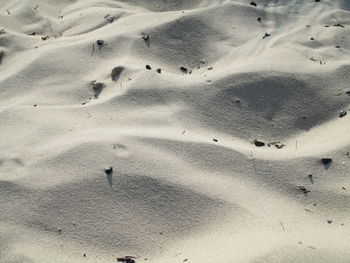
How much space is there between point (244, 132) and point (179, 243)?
0.69 metres

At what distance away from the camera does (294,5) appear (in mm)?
2816

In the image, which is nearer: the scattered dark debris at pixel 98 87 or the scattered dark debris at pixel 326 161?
the scattered dark debris at pixel 326 161

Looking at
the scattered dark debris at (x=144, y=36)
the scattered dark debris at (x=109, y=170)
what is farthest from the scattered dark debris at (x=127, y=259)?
the scattered dark debris at (x=144, y=36)

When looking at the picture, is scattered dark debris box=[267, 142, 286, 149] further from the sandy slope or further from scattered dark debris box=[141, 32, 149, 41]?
scattered dark debris box=[141, 32, 149, 41]

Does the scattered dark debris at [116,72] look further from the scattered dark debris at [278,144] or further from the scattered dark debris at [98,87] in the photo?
the scattered dark debris at [278,144]

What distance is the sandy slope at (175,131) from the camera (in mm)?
1582

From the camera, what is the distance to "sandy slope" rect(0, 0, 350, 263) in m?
1.58

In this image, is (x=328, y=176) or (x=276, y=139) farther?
(x=276, y=139)

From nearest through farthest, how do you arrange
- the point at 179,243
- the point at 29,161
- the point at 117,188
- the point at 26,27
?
the point at 179,243 → the point at 117,188 → the point at 29,161 → the point at 26,27

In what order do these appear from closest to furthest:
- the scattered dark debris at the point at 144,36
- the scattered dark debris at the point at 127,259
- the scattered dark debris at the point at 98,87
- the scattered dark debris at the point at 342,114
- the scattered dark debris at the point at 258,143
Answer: the scattered dark debris at the point at 127,259 < the scattered dark debris at the point at 258,143 < the scattered dark debris at the point at 342,114 < the scattered dark debris at the point at 98,87 < the scattered dark debris at the point at 144,36

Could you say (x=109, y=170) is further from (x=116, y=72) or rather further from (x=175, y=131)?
(x=116, y=72)

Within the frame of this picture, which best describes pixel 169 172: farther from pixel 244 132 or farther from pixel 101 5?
pixel 101 5

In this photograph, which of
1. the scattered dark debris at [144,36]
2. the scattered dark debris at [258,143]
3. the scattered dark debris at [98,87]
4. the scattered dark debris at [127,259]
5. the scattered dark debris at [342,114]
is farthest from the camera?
the scattered dark debris at [144,36]

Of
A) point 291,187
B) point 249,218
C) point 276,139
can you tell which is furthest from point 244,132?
point 249,218
